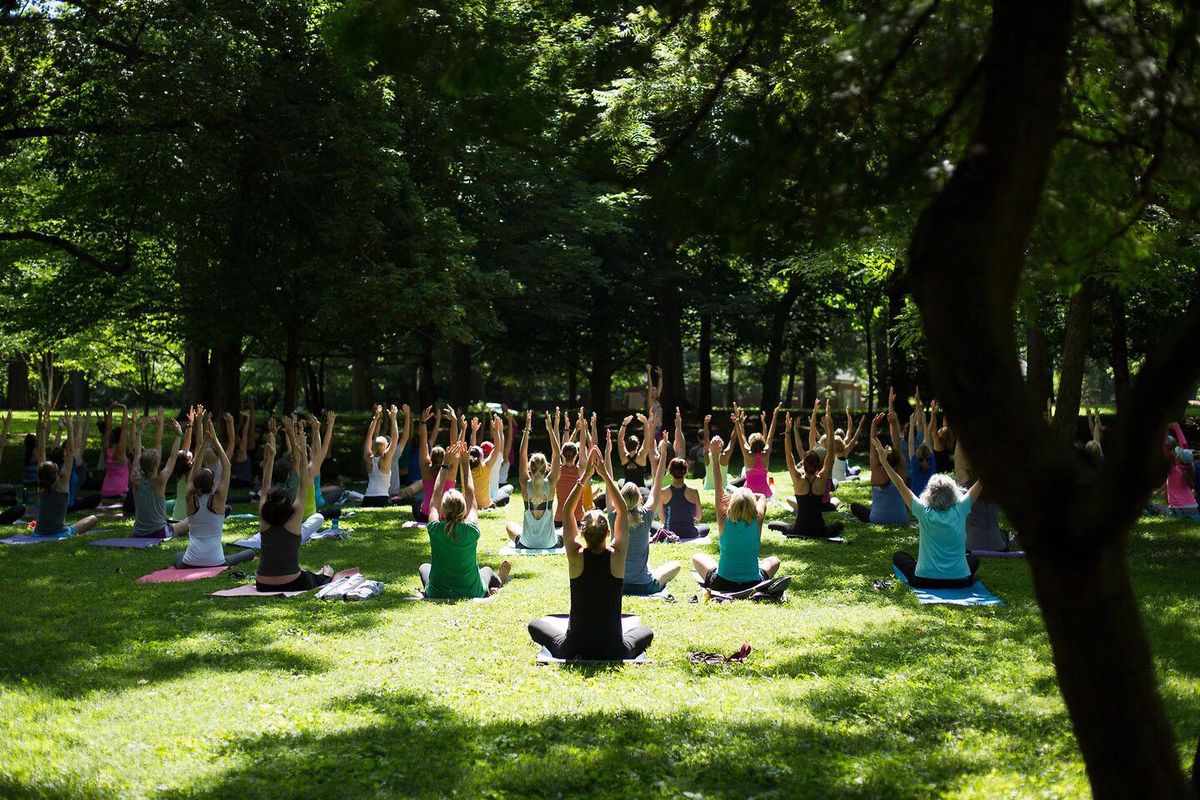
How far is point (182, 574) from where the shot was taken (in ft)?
41.1

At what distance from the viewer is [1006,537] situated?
47.7 ft

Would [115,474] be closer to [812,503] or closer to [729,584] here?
[812,503]

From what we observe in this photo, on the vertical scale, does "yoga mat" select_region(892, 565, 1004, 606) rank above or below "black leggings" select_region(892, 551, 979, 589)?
below

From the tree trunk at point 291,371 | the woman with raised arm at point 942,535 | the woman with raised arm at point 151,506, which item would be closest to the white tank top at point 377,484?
the woman with raised arm at point 151,506

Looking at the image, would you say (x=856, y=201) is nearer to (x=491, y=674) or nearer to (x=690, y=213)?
(x=690, y=213)

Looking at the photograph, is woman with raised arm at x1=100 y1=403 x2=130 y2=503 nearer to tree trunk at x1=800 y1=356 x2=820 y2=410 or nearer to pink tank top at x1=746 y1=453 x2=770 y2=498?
pink tank top at x1=746 y1=453 x2=770 y2=498

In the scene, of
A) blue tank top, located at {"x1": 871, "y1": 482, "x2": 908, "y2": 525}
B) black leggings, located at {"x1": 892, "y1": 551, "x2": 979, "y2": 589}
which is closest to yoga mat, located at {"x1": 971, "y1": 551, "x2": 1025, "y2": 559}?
black leggings, located at {"x1": 892, "y1": 551, "x2": 979, "y2": 589}

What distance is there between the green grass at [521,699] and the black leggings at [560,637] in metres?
0.25

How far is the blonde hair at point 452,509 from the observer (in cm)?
1038

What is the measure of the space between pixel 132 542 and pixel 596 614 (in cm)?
915

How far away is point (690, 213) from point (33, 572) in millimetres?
10625

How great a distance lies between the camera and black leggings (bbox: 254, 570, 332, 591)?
37.3 feet

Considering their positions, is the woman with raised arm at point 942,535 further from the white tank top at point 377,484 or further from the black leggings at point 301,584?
the white tank top at point 377,484

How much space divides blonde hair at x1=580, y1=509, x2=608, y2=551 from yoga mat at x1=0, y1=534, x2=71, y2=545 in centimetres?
1032
